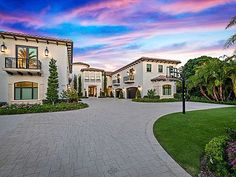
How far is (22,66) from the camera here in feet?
52.4

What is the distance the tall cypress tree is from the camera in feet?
53.5

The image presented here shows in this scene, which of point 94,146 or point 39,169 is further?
point 94,146

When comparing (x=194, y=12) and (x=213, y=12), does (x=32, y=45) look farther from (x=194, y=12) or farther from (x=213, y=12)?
(x=213, y=12)

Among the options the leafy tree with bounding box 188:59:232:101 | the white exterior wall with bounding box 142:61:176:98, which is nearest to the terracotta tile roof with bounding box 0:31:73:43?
the white exterior wall with bounding box 142:61:176:98

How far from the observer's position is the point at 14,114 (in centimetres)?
1179

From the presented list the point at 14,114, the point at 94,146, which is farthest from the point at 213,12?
the point at 14,114

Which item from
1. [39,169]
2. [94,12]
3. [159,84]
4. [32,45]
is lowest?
[39,169]

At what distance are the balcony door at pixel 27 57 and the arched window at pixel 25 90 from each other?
196cm

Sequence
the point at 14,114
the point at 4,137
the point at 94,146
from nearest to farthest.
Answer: the point at 94,146
the point at 4,137
the point at 14,114

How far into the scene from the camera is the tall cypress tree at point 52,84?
53.5 ft

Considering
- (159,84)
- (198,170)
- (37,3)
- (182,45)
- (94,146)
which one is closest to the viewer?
(198,170)

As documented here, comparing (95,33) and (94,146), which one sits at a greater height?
(95,33)

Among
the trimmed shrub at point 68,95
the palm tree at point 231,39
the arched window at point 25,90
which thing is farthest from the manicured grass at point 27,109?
the palm tree at point 231,39

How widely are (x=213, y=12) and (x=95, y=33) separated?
11.4 metres
